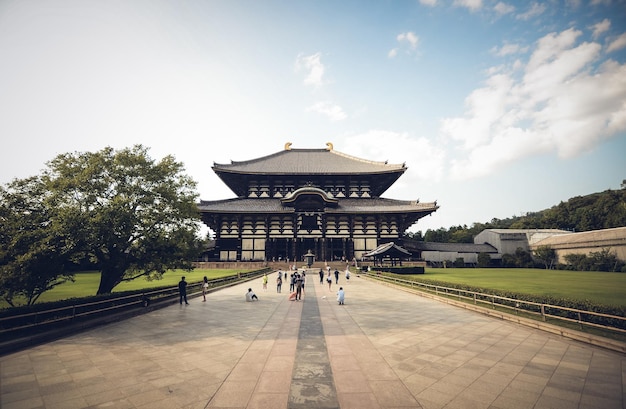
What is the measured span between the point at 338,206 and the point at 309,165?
1070 centimetres

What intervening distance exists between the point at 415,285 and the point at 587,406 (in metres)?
13.8

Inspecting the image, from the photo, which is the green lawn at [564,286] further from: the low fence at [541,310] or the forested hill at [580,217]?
the forested hill at [580,217]

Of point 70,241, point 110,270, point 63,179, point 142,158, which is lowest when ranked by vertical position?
point 110,270

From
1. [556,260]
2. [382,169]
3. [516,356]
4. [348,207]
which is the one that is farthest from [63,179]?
[556,260]

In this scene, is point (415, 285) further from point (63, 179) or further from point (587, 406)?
point (63, 179)

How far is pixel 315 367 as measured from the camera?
18.6 ft

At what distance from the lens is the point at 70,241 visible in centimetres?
1027

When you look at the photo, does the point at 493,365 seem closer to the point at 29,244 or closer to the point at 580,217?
the point at 29,244

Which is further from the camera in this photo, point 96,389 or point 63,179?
point 63,179

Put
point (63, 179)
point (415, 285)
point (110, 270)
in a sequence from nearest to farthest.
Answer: point (63, 179) < point (110, 270) < point (415, 285)

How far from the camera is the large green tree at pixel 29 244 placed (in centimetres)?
919

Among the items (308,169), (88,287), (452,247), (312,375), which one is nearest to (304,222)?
(308,169)

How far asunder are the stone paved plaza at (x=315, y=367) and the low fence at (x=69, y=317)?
0.59 metres

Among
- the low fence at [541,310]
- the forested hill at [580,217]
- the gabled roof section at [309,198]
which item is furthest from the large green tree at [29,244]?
the forested hill at [580,217]
